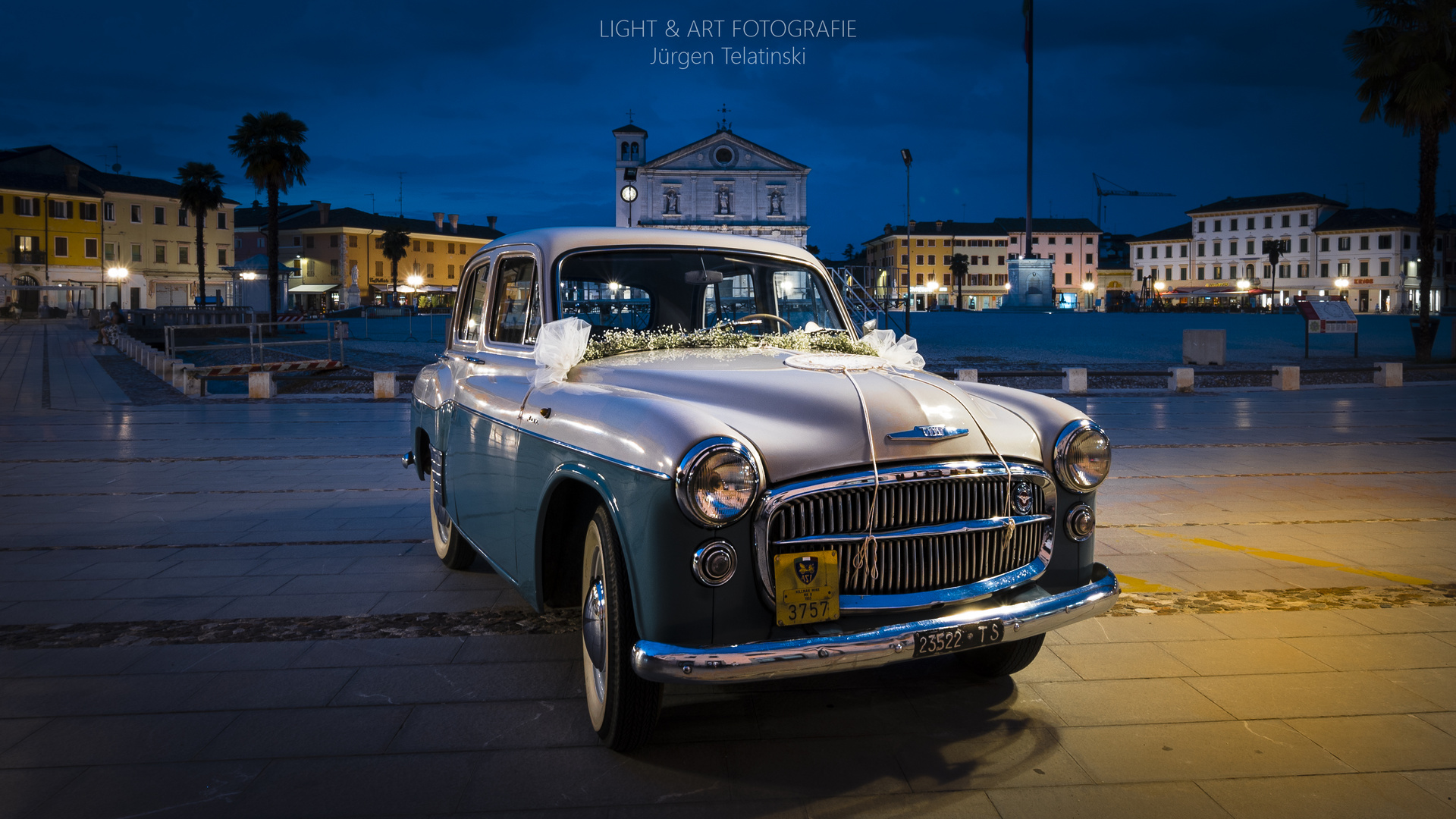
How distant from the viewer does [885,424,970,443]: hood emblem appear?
3.19 metres

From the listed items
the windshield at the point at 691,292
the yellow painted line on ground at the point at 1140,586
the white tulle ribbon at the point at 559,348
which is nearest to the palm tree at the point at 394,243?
the windshield at the point at 691,292

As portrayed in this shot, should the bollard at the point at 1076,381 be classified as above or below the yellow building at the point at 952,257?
below

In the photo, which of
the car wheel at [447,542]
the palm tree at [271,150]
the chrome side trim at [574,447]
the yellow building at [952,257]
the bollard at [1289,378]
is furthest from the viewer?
the yellow building at [952,257]

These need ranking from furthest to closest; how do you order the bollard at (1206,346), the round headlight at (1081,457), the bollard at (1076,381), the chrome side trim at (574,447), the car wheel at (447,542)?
the bollard at (1206,346)
the bollard at (1076,381)
the car wheel at (447,542)
the round headlight at (1081,457)
the chrome side trim at (574,447)

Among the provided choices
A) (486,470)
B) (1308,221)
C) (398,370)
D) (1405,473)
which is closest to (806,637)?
(486,470)

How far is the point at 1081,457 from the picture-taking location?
11.7ft

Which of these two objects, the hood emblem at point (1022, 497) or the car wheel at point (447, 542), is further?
the car wheel at point (447, 542)

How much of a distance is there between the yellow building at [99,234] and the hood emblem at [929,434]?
233ft

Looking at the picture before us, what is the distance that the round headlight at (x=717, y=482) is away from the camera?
9.61 feet

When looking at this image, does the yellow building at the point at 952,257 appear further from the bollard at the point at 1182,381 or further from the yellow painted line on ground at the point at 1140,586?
the yellow painted line on ground at the point at 1140,586

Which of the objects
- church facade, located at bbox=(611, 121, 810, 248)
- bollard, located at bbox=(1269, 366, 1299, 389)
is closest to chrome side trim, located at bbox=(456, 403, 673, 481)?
bollard, located at bbox=(1269, 366, 1299, 389)

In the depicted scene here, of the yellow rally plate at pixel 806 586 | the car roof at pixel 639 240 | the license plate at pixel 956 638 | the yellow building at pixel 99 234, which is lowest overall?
the license plate at pixel 956 638

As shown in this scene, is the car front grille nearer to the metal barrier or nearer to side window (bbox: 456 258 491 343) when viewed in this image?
side window (bbox: 456 258 491 343)

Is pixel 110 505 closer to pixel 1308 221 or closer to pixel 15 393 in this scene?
pixel 15 393
